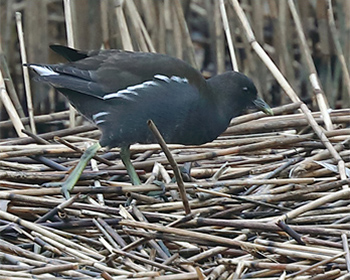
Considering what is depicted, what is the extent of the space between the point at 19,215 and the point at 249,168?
977mm

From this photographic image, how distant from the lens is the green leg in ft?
8.93

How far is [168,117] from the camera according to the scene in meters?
2.93

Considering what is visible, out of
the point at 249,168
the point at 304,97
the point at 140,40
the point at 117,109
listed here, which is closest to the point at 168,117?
the point at 117,109

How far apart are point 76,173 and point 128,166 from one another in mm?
250

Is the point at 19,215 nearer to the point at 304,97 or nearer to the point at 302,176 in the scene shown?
the point at 302,176

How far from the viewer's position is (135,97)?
295 centimetres

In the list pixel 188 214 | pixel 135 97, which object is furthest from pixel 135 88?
pixel 188 214

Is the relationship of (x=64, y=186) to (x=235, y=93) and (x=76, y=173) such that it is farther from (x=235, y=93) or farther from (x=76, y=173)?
(x=235, y=93)

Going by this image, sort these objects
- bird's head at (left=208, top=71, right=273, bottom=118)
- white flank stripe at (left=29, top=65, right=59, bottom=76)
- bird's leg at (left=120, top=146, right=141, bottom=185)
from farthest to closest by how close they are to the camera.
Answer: bird's head at (left=208, top=71, right=273, bottom=118), white flank stripe at (left=29, top=65, right=59, bottom=76), bird's leg at (left=120, top=146, right=141, bottom=185)

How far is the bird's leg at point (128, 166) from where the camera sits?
290 centimetres

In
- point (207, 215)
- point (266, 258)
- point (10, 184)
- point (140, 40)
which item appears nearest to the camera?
point (266, 258)

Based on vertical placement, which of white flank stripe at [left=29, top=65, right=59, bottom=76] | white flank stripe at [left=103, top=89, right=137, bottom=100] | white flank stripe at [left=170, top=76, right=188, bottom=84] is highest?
white flank stripe at [left=29, top=65, right=59, bottom=76]

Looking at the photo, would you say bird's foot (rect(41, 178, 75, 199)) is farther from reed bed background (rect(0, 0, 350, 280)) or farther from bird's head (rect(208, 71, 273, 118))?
bird's head (rect(208, 71, 273, 118))

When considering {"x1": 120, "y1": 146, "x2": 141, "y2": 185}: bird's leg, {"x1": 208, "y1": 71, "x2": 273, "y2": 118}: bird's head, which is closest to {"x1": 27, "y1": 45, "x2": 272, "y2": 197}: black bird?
{"x1": 120, "y1": 146, "x2": 141, "y2": 185}: bird's leg
